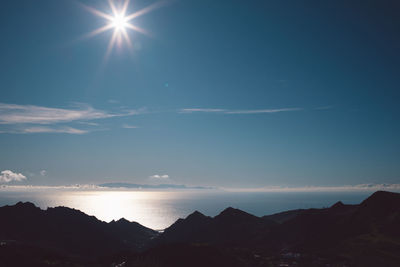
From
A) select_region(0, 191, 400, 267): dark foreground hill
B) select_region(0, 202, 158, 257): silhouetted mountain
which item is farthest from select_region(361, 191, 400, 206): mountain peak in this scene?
select_region(0, 202, 158, 257): silhouetted mountain

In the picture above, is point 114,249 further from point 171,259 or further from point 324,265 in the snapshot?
point 324,265

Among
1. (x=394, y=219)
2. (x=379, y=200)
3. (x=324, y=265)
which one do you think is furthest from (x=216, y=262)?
(x=379, y=200)

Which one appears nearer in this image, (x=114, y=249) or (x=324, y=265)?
(x=324, y=265)

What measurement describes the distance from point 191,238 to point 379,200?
120 meters

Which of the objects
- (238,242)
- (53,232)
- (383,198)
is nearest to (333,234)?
(383,198)

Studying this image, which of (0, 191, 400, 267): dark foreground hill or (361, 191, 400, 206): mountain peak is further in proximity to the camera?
(361, 191, 400, 206): mountain peak

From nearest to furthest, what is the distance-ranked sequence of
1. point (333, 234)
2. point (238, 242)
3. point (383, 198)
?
point (333, 234) < point (383, 198) < point (238, 242)

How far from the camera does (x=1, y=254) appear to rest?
79875mm

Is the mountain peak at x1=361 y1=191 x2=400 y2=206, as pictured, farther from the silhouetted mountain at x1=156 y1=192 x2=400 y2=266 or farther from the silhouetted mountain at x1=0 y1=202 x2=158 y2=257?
the silhouetted mountain at x1=0 y1=202 x2=158 y2=257

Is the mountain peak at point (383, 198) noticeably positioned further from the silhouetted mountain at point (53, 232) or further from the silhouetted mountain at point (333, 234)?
the silhouetted mountain at point (53, 232)

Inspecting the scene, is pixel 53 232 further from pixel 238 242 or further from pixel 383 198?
pixel 383 198

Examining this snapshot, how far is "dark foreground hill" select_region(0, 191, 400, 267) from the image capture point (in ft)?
307

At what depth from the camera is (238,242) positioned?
529 ft

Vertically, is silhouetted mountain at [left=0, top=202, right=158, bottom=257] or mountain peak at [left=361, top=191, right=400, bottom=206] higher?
mountain peak at [left=361, top=191, right=400, bottom=206]
